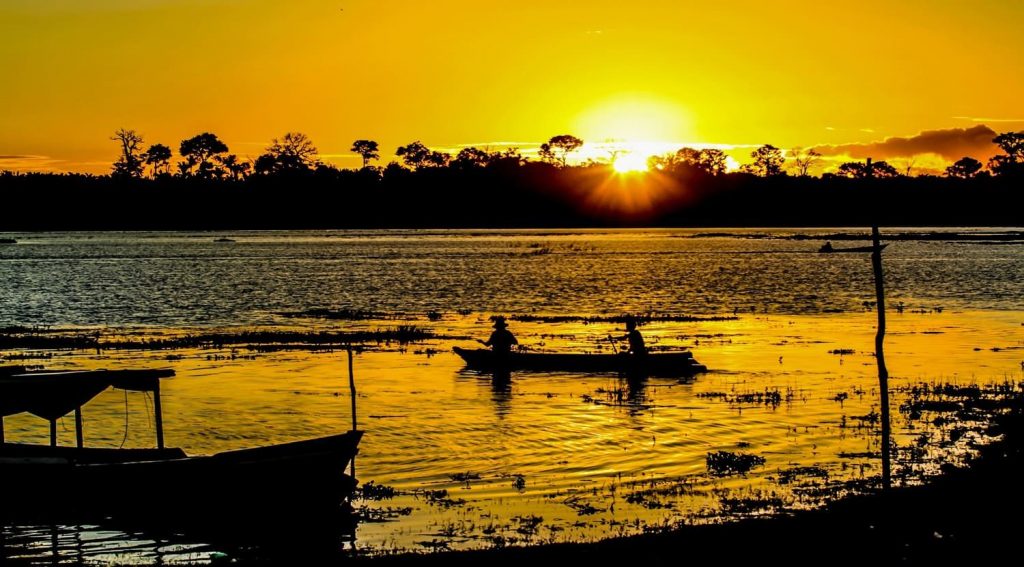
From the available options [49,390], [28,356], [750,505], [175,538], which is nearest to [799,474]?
[750,505]

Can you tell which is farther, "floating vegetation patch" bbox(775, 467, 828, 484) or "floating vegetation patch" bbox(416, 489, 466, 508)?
"floating vegetation patch" bbox(775, 467, 828, 484)

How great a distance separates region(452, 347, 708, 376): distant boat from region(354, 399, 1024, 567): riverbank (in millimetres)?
16825

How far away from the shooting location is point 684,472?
20.0m

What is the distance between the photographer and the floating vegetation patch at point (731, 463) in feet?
65.3

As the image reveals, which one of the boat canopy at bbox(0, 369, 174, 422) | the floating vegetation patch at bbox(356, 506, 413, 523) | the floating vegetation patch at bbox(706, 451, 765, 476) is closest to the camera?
the floating vegetation patch at bbox(356, 506, 413, 523)

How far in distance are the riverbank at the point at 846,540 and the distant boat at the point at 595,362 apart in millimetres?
16825

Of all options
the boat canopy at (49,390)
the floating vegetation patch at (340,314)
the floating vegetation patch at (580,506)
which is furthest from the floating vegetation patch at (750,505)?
the floating vegetation patch at (340,314)

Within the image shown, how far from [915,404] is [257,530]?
16.5 meters

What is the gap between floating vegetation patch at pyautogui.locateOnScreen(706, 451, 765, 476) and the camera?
19.9 metres

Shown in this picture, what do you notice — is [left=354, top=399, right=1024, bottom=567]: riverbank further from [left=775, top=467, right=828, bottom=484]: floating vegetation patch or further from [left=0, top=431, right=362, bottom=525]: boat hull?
[left=0, top=431, right=362, bottom=525]: boat hull

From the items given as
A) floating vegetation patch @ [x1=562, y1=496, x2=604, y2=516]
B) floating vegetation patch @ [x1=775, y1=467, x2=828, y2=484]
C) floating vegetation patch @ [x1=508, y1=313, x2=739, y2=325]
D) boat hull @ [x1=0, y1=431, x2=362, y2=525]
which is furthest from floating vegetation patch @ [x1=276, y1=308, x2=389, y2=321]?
floating vegetation patch @ [x1=562, y1=496, x2=604, y2=516]

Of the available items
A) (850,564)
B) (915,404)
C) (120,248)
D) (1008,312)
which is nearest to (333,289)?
(1008,312)

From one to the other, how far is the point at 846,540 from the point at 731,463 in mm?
6807

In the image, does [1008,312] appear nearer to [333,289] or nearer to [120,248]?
[333,289]
